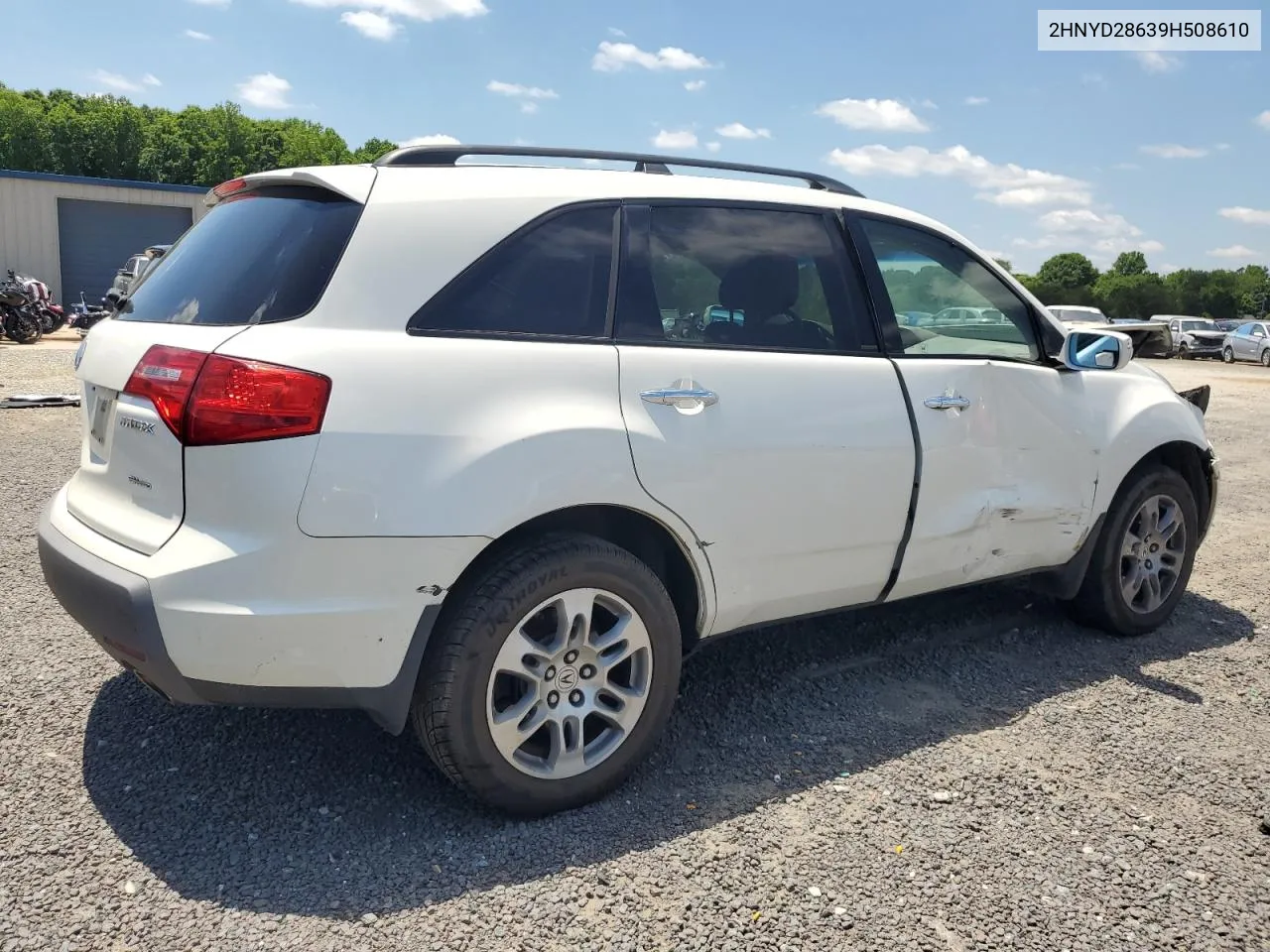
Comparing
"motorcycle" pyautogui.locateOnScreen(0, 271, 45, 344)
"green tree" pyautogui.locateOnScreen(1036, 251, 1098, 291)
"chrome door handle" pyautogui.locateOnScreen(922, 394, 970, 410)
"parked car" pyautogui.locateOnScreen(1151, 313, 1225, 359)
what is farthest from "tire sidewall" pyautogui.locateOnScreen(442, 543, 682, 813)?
"green tree" pyautogui.locateOnScreen(1036, 251, 1098, 291)

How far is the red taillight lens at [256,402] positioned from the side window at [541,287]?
1.17ft

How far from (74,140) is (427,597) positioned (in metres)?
69.2

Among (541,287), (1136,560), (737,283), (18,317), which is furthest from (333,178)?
(18,317)

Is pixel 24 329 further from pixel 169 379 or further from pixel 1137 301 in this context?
pixel 1137 301

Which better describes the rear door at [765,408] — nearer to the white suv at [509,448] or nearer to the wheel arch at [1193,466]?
the white suv at [509,448]

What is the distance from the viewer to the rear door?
118 inches

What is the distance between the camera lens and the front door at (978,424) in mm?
3625

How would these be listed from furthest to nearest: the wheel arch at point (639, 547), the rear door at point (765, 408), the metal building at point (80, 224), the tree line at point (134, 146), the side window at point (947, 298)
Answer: the tree line at point (134, 146) → the metal building at point (80, 224) → the side window at point (947, 298) → the rear door at point (765, 408) → the wheel arch at point (639, 547)

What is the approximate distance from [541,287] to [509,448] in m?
0.54

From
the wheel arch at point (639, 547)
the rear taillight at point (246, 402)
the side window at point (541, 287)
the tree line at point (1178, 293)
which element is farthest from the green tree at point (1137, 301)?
the rear taillight at point (246, 402)

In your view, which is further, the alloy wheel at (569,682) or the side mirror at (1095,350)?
the side mirror at (1095,350)

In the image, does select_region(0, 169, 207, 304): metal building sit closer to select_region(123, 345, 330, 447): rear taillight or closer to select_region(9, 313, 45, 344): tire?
select_region(9, 313, 45, 344): tire

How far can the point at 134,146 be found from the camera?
199ft

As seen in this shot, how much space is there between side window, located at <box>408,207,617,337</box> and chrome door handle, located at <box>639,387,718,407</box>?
24 cm
